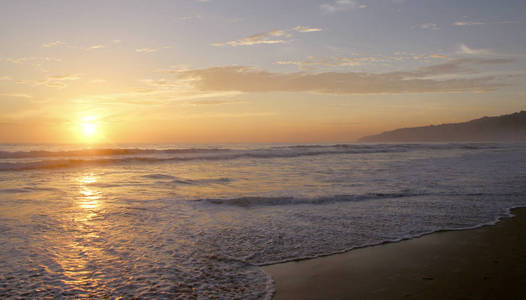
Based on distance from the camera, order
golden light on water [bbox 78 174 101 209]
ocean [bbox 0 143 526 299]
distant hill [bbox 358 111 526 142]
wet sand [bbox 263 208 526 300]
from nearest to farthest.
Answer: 1. wet sand [bbox 263 208 526 300]
2. ocean [bbox 0 143 526 299]
3. golden light on water [bbox 78 174 101 209]
4. distant hill [bbox 358 111 526 142]

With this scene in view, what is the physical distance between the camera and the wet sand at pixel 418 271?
3340 millimetres

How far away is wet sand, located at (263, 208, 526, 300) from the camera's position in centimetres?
334

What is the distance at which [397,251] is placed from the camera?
4.71 m

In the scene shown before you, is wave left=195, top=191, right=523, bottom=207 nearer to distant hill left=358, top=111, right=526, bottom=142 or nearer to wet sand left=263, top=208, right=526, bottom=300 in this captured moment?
wet sand left=263, top=208, right=526, bottom=300

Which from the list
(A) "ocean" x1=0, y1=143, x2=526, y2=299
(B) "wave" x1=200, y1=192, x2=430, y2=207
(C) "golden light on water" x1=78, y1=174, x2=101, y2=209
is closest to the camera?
(A) "ocean" x1=0, y1=143, x2=526, y2=299

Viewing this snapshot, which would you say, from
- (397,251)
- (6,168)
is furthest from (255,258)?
(6,168)

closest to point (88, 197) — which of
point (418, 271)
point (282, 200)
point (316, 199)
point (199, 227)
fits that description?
point (199, 227)

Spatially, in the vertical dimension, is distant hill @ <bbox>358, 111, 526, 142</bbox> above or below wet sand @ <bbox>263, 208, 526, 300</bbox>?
above

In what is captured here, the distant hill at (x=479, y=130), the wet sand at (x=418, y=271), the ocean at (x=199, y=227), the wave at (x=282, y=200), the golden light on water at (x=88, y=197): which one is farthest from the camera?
the distant hill at (x=479, y=130)

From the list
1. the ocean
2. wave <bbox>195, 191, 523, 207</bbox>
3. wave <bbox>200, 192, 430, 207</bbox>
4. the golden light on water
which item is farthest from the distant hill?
the golden light on water

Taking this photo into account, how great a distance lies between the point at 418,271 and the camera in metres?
3.91

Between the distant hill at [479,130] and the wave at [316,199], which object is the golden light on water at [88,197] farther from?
the distant hill at [479,130]

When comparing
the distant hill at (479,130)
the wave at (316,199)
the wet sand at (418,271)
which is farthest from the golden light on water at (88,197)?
the distant hill at (479,130)

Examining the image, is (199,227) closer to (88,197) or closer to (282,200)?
(282,200)
